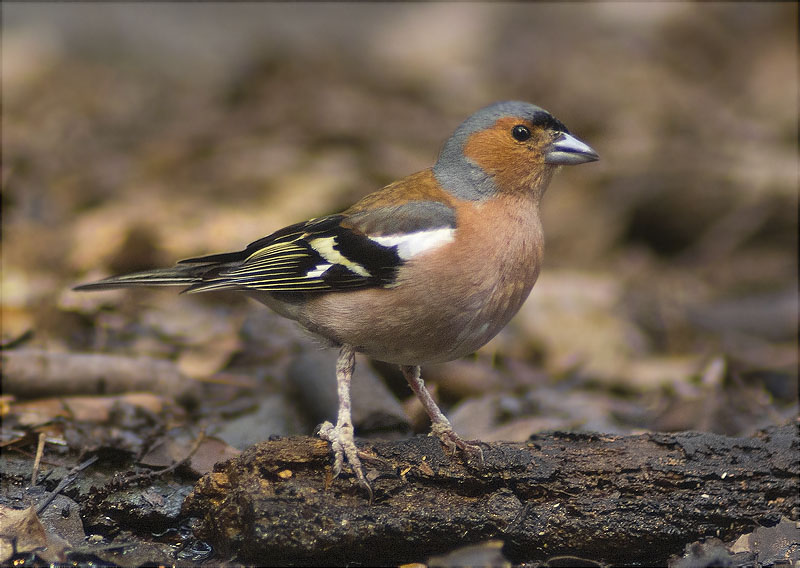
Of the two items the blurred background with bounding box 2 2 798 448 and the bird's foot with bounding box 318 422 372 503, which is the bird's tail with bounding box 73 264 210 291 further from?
the bird's foot with bounding box 318 422 372 503

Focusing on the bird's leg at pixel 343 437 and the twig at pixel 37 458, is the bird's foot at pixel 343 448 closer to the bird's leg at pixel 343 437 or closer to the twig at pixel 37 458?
the bird's leg at pixel 343 437

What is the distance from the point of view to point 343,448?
11.7 ft

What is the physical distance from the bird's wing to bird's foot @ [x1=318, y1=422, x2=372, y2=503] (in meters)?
0.74

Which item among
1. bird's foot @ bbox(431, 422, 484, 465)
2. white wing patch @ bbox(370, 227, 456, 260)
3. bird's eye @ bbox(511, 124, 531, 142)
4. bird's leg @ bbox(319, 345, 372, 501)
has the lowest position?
bird's foot @ bbox(431, 422, 484, 465)

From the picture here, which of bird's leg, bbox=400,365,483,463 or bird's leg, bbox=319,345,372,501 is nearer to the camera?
bird's leg, bbox=319,345,372,501

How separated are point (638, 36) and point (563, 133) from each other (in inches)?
371

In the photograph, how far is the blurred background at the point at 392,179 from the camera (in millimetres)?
5531

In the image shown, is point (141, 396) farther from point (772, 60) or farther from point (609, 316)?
point (772, 60)

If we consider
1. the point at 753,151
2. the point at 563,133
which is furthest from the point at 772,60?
the point at 563,133

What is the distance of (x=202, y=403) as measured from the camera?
529cm

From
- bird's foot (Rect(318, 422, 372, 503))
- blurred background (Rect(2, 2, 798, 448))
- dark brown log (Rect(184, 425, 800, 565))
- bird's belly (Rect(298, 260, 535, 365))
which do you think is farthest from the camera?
blurred background (Rect(2, 2, 798, 448))

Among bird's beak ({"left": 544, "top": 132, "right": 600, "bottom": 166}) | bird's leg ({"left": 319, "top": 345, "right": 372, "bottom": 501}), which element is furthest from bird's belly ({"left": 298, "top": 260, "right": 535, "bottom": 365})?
bird's beak ({"left": 544, "top": 132, "right": 600, "bottom": 166})

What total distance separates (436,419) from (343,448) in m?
0.90

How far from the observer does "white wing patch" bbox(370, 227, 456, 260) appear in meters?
4.03
